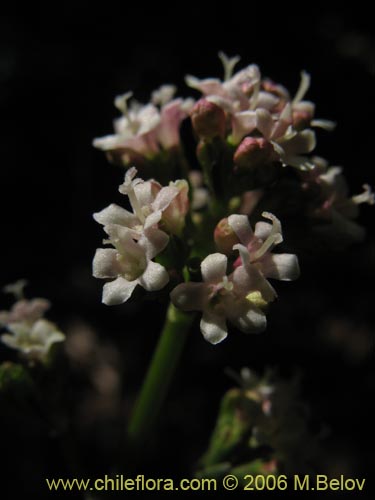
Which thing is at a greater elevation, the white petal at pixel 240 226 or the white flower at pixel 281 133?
the white flower at pixel 281 133

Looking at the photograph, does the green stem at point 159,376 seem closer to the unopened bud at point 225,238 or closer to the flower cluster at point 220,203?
the flower cluster at point 220,203

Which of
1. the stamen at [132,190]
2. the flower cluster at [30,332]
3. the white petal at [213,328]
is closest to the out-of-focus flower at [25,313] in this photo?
the flower cluster at [30,332]

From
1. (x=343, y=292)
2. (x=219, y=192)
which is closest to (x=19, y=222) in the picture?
(x=343, y=292)

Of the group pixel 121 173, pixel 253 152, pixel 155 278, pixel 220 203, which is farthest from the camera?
Answer: pixel 121 173

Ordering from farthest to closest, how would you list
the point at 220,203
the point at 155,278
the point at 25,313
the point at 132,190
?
the point at 25,313 → the point at 220,203 → the point at 132,190 → the point at 155,278

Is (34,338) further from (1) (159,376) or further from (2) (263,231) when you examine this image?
(2) (263,231)

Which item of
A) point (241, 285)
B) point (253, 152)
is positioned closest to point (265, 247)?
point (241, 285)
